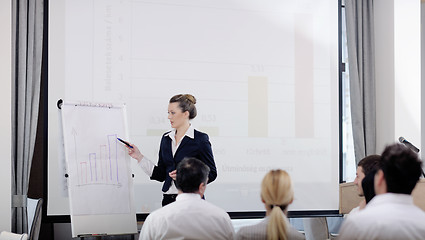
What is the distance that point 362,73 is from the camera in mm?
5383

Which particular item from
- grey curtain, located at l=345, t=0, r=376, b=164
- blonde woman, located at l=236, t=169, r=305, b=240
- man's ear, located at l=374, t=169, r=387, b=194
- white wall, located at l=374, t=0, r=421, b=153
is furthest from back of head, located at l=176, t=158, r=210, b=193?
white wall, located at l=374, t=0, r=421, b=153

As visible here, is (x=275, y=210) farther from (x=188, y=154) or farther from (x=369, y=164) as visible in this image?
(x=188, y=154)

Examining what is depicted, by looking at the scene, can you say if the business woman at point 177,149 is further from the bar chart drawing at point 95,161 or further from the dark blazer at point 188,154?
the bar chart drawing at point 95,161

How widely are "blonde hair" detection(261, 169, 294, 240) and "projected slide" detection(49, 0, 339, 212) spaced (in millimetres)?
2090

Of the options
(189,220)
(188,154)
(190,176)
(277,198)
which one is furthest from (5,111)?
(277,198)

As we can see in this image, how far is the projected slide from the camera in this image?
177 inches

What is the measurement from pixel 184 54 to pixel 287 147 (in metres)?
1.28

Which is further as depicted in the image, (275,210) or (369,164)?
(369,164)

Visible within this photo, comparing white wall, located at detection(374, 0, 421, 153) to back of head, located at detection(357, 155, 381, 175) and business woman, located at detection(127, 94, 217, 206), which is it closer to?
back of head, located at detection(357, 155, 381, 175)

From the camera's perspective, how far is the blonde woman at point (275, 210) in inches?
100

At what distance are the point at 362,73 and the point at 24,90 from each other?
10.6 feet

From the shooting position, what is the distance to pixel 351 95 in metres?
5.31

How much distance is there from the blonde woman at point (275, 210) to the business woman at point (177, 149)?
1.46 metres

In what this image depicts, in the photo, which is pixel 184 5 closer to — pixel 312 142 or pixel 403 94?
pixel 312 142
